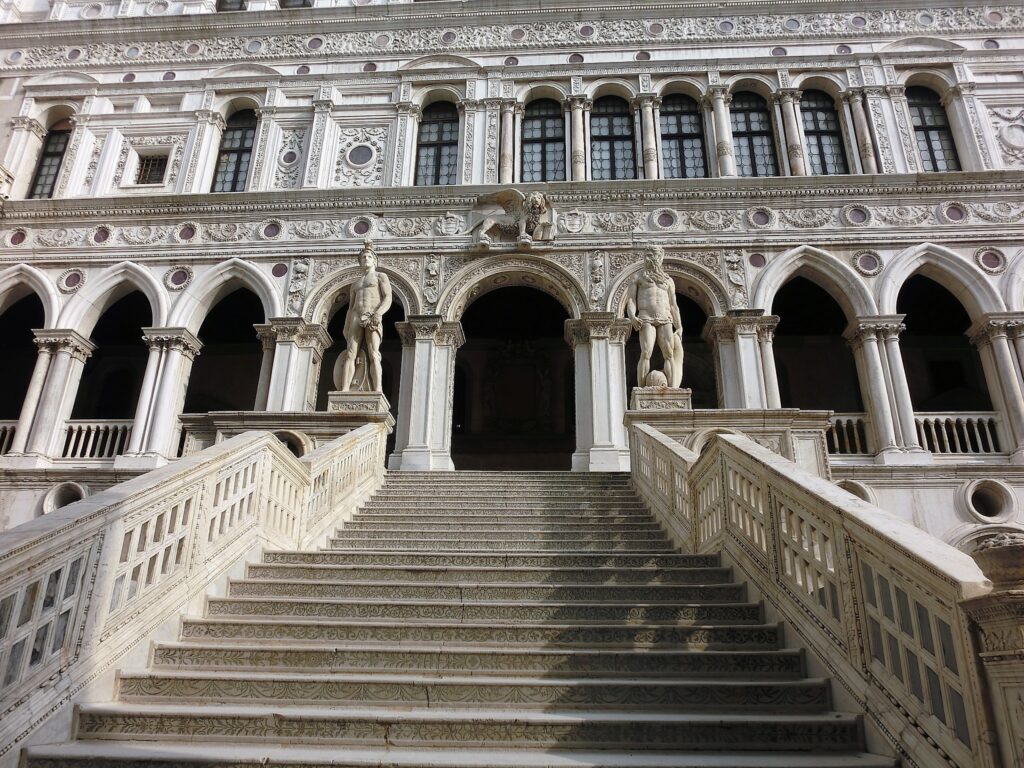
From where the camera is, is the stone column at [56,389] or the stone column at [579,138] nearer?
the stone column at [56,389]

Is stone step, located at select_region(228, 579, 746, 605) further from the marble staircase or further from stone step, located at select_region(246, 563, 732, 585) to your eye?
stone step, located at select_region(246, 563, 732, 585)

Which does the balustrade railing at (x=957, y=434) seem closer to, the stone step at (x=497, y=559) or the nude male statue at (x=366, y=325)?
the stone step at (x=497, y=559)

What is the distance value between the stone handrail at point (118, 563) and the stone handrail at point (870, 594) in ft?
14.4

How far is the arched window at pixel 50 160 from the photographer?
57.9 ft

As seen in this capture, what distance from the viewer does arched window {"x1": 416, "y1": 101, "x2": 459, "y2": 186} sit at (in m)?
17.1

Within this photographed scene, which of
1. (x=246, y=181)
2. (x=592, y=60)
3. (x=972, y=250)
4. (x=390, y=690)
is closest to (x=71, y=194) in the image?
(x=246, y=181)

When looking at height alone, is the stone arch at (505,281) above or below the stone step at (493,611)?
above

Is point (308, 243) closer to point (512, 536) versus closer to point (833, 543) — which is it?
point (512, 536)

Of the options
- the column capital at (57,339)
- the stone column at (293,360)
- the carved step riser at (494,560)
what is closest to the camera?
the carved step riser at (494,560)

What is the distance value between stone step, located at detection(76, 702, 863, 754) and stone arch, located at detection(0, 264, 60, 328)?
14797 mm

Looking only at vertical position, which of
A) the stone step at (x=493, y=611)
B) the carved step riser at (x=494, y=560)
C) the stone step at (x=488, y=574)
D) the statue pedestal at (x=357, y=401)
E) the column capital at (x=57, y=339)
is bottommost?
the stone step at (x=493, y=611)

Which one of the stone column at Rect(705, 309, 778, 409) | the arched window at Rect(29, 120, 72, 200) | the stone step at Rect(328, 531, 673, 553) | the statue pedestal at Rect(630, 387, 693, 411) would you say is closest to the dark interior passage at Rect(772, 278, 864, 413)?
the stone column at Rect(705, 309, 778, 409)

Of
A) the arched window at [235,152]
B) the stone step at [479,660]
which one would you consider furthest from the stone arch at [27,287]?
the stone step at [479,660]

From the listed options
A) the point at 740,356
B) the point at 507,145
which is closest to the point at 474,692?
the point at 740,356
